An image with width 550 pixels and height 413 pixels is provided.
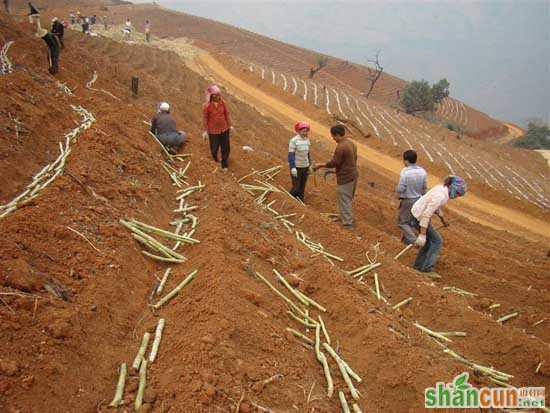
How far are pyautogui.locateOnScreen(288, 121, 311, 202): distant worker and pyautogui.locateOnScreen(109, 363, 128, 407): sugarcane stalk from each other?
4.83 meters

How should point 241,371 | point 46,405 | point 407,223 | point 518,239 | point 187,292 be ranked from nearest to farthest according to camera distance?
point 46,405 → point 241,371 → point 187,292 → point 407,223 → point 518,239

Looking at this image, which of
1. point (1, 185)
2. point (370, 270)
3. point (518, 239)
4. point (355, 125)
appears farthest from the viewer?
point (355, 125)

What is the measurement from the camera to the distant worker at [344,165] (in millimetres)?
6395

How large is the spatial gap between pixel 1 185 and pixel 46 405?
2815 mm

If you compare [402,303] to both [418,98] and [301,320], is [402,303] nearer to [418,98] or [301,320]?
[301,320]

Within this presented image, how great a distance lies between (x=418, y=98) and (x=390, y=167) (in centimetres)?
2486

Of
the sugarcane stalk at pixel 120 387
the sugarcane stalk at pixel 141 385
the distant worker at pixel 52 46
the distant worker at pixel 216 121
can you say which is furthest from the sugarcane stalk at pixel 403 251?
the distant worker at pixel 52 46

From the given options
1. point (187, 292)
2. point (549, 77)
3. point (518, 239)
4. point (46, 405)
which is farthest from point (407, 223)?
point (549, 77)

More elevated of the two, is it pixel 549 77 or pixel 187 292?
pixel 549 77

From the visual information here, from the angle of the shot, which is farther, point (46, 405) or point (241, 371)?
point (241, 371)

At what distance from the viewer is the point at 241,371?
9.98ft

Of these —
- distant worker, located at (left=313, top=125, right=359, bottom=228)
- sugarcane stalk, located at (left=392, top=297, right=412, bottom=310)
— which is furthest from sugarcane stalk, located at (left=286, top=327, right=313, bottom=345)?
distant worker, located at (left=313, top=125, right=359, bottom=228)

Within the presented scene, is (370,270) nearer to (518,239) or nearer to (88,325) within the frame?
(88,325)

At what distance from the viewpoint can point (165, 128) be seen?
7.56 meters
